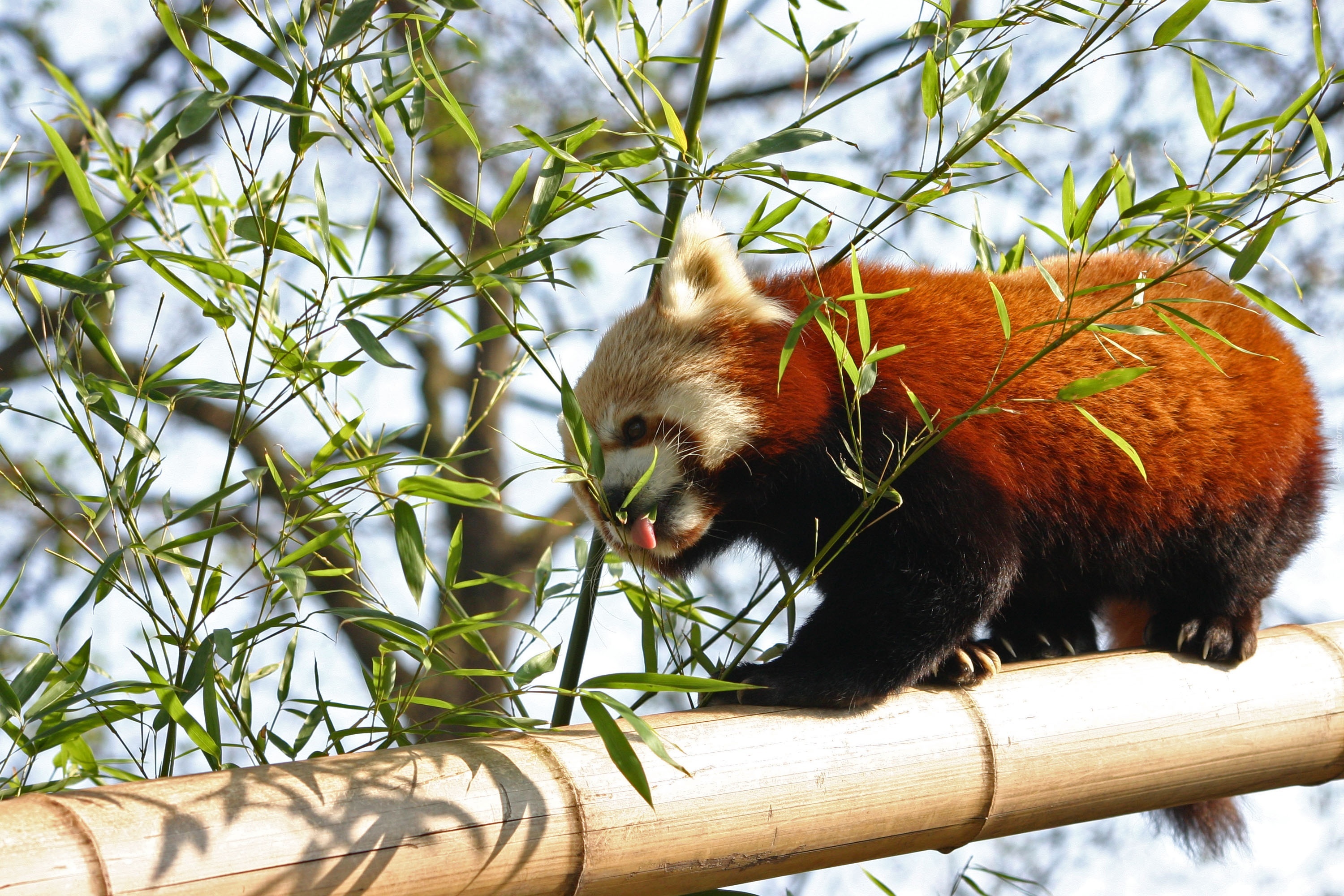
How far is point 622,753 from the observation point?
1.37 metres

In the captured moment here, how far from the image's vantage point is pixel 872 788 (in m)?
1.67

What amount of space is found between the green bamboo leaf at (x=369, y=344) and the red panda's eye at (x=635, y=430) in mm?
683

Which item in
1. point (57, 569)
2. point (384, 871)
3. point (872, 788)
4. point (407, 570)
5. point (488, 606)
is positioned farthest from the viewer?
point (57, 569)

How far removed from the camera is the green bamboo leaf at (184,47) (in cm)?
148

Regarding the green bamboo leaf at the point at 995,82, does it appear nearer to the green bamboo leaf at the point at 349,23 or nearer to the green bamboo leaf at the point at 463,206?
the green bamboo leaf at the point at 463,206

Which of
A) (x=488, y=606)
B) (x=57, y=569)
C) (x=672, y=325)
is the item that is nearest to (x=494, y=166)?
(x=488, y=606)

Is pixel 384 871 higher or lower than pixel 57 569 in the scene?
higher

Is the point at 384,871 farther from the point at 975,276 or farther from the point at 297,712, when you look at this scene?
Answer: the point at 975,276

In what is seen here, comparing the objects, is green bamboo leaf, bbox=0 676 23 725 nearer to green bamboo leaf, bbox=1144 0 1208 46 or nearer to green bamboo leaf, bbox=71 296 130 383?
green bamboo leaf, bbox=71 296 130 383

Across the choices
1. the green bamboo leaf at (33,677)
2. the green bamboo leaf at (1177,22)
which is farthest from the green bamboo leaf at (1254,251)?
the green bamboo leaf at (33,677)

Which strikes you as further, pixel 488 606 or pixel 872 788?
pixel 488 606

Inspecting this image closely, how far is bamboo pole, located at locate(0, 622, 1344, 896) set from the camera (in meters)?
1.29

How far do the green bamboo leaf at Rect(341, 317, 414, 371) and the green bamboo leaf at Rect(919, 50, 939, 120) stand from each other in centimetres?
83

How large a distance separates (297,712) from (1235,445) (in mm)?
1759
